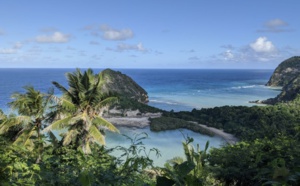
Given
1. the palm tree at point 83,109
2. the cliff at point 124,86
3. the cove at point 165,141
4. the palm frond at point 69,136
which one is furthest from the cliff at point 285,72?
the palm frond at point 69,136

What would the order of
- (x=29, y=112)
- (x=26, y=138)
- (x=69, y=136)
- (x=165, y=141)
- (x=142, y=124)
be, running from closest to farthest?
(x=26, y=138) → (x=29, y=112) → (x=69, y=136) → (x=165, y=141) → (x=142, y=124)

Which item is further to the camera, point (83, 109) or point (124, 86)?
point (124, 86)

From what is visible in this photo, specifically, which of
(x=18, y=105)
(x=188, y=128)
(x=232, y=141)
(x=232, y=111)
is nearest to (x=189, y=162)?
(x=18, y=105)

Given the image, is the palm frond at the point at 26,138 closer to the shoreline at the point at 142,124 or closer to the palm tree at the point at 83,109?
the palm tree at the point at 83,109

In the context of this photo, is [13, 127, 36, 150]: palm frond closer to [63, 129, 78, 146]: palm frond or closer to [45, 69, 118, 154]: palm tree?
[45, 69, 118, 154]: palm tree

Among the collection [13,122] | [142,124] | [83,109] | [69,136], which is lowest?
[142,124]

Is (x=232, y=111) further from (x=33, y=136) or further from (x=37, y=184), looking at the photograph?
(x=37, y=184)

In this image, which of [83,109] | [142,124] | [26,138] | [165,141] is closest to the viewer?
[26,138]

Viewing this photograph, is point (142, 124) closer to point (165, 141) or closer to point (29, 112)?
point (165, 141)

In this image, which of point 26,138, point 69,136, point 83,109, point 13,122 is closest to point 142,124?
point 83,109
